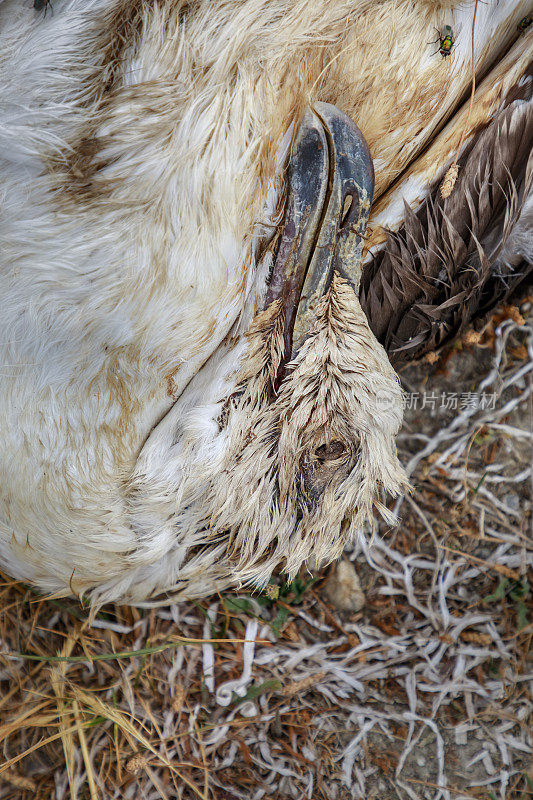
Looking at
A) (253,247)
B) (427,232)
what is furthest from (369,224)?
(253,247)

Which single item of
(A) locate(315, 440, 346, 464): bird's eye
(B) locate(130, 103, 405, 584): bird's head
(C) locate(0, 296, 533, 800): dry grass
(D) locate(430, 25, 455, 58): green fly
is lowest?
(C) locate(0, 296, 533, 800): dry grass

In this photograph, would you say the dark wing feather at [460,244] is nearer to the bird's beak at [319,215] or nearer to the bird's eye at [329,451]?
the bird's beak at [319,215]

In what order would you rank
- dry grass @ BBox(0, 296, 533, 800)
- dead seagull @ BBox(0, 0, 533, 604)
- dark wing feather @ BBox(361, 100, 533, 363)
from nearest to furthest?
1. dead seagull @ BBox(0, 0, 533, 604)
2. dark wing feather @ BBox(361, 100, 533, 363)
3. dry grass @ BBox(0, 296, 533, 800)

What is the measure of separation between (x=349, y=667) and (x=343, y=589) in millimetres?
181

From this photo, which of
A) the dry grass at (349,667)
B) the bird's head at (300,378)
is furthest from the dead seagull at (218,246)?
the dry grass at (349,667)

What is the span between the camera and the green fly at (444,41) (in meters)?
0.88

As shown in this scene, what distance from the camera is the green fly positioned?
88 centimetres

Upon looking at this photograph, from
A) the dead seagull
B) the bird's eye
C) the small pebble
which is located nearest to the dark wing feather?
the dead seagull

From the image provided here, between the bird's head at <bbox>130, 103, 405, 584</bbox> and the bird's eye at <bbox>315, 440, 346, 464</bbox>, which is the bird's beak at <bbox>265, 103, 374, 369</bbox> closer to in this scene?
the bird's head at <bbox>130, 103, 405, 584</bbox>

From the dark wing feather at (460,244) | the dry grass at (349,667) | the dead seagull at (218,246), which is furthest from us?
the dry grass at (349,667)

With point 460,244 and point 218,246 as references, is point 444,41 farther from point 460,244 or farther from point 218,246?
point 218,246

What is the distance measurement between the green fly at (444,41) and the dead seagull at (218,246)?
0.01 metres

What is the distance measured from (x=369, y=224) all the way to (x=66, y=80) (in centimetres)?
52

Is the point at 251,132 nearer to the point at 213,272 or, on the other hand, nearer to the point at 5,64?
the point at 213,272
